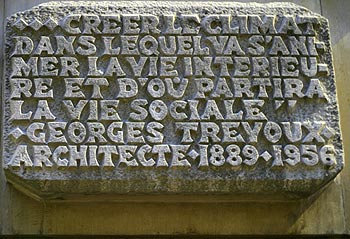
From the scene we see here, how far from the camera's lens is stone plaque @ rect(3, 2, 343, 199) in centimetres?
364

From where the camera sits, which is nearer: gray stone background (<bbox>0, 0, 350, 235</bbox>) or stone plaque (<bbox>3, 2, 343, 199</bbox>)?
stone plaque (<bbox>3, 2, 343, 199</bbox>)

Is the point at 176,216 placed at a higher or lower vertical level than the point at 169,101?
lower

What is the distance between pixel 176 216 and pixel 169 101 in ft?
1.64

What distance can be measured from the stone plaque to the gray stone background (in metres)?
0.13

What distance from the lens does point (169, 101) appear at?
3.78m

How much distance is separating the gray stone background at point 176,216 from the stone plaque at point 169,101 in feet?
0.41

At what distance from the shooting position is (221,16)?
12.9 feet

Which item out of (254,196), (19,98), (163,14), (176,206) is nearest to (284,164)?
(254,196)

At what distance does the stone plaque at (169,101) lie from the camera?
3641 mm

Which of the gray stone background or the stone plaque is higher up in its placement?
the stone plaque

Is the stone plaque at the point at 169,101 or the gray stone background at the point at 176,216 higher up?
the stone plaque at the point at 169,101

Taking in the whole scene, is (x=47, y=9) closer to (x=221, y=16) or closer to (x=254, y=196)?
(x=221, y=16)

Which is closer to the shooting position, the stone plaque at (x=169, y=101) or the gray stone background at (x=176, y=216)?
the stone plaque at (x=169, y=101)

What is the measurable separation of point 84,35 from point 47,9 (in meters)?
0.22
